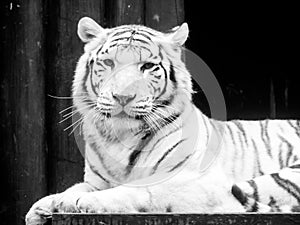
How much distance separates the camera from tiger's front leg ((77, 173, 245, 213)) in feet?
8.96

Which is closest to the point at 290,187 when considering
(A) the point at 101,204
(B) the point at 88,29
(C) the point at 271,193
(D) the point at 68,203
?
(C) the point at 271,193

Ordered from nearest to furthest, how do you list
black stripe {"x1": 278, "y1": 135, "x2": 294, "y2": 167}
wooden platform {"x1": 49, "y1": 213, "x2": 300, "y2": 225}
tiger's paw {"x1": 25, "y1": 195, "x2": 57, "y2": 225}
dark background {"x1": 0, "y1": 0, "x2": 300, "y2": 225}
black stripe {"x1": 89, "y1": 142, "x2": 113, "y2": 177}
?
wooden platform {"x1": 49, "y1": 213, "x2": 300, "y2": 225}, tiger's paw {"x1": 25, "y1": 195, "x2": 57, "y2": 225}, black stripe {"x1": 89, "y1": 142, "x2": 113, "y2": 177}, black stripe {"x1": 278, "y1": 135, "x2": 294, "y2": 167}, dark background {"x1": 0, "y1": 0, "x2": 300, "y2": 225}

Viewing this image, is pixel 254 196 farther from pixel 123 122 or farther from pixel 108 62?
pixel 108 62

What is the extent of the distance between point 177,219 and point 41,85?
1.69 m

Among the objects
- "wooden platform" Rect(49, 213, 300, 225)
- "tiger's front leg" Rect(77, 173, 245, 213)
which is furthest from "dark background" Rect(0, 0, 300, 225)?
"wooden platform" Rect(49, 213, 300, 225)

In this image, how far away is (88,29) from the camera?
3328mm

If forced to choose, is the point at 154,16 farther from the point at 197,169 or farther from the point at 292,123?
the point at 197,169

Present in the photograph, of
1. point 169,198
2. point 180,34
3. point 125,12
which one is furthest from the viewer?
point 125,12

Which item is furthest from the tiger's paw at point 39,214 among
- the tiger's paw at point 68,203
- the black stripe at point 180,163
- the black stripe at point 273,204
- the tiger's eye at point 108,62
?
the black stripe at point 273,204

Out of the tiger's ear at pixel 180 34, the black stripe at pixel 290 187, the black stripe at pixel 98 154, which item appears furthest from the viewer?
the tiger's ear at pixel 180 34

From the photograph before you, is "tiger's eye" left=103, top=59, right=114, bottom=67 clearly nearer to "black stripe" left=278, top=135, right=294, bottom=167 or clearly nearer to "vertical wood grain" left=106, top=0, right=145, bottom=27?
"vertical wood grain" left=106, top=0, right=145, bottom=27

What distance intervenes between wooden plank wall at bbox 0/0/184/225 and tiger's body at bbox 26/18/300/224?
1.88ft

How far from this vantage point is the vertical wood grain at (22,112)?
12.7 feet

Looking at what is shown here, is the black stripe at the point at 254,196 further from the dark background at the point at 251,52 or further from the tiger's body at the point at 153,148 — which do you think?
the dark background at the point at 251,52
